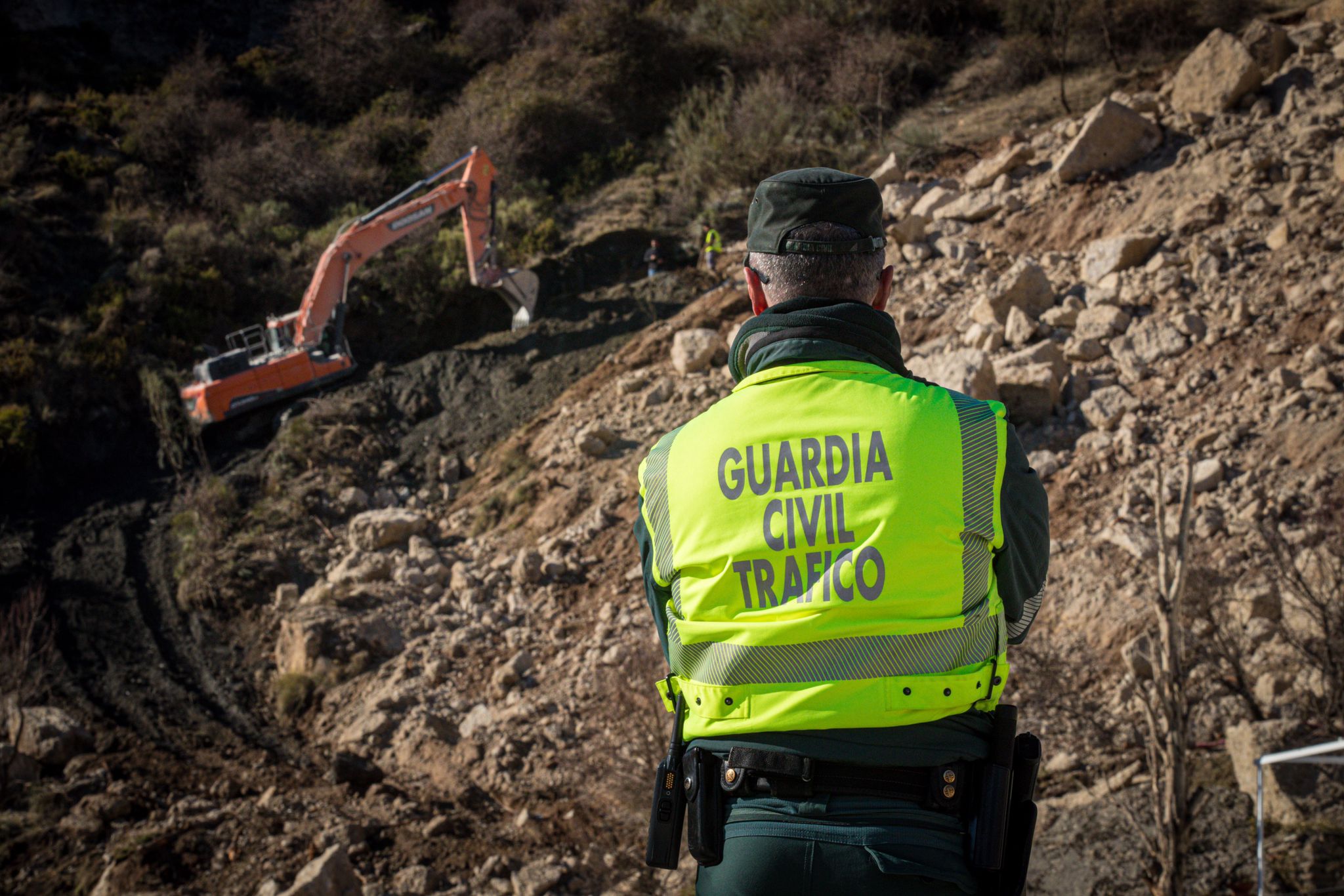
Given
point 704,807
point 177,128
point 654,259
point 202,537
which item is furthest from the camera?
point 177,128

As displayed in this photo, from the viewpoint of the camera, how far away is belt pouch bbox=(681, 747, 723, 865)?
68.7 inches

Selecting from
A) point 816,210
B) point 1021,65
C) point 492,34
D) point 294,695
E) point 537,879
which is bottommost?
point 294,695

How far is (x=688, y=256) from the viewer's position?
15.3 meters

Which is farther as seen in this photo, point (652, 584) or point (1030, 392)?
point (1030, 392)

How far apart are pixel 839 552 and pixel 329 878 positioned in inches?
172

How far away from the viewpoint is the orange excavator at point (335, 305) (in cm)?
1246

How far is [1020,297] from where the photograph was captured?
9.48 m

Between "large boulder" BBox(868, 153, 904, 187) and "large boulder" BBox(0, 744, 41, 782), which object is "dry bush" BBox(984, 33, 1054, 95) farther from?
"large boulder" BBox(0, 744, 41, 782)

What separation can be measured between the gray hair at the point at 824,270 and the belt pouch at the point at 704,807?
913 millimetres

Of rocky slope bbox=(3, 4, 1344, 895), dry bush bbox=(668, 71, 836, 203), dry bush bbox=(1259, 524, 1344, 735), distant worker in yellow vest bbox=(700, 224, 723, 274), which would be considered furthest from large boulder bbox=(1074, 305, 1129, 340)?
dry bush bbox=(668, 71, 836, 203)

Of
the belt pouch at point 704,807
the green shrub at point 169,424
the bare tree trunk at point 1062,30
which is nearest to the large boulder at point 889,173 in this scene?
the bare tree trunk at point 1062,30

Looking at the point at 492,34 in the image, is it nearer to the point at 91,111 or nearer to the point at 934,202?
the point at 91,111

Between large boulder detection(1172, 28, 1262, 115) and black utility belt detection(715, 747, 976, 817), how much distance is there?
1177 centimetres

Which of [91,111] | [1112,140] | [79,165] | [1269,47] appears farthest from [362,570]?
[91,111]
